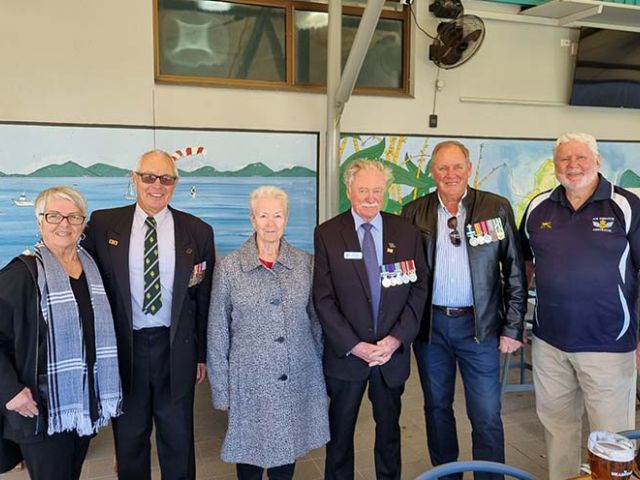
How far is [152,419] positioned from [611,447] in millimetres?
1863

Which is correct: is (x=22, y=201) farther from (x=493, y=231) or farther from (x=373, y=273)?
(x=493, y=231)

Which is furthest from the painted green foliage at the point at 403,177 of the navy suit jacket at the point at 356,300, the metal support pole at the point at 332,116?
the navy suit jacket at the point at 356,300

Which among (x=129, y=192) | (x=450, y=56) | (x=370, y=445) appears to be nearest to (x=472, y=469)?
(x=370, y=445)

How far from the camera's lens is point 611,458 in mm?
1288

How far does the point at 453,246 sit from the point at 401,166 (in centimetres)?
262

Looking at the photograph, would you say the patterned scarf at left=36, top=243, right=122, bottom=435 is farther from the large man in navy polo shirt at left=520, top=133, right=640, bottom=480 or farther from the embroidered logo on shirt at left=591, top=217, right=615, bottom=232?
the embroidered logo on shirt at left=591, top=217, right=615, bottom=232

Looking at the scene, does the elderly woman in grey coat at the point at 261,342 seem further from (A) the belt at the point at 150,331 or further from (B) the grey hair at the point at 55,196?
(B) the grey hair at the point at 55,196

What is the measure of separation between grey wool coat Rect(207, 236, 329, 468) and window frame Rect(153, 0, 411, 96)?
101 inches

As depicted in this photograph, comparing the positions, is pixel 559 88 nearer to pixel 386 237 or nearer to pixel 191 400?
pixel 386 237

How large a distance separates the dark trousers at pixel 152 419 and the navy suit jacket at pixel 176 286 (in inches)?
1.7

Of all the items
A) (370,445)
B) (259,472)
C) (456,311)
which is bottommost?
(370,445)

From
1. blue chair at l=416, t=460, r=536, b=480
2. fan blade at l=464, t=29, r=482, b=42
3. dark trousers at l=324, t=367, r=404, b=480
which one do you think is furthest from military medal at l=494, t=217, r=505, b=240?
fan blade at l=464, t=29, r=482, b=42

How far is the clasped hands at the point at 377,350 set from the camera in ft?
7.35

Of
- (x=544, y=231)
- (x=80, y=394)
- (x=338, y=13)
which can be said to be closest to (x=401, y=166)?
(x=338, y=13)
